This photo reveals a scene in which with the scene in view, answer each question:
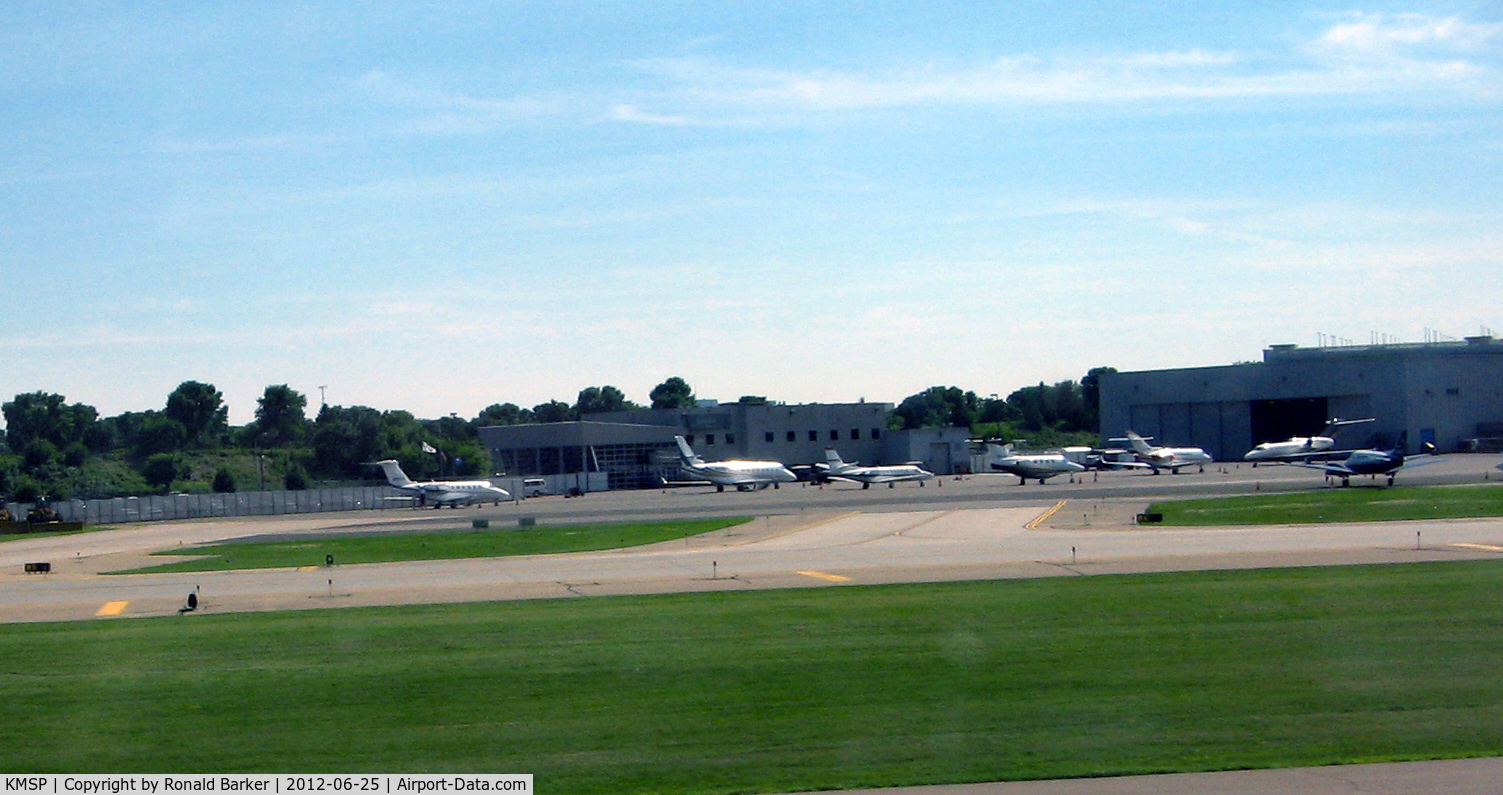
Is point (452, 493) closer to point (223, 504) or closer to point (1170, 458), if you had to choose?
point (223, 504)

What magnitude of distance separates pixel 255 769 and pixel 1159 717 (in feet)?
38.2

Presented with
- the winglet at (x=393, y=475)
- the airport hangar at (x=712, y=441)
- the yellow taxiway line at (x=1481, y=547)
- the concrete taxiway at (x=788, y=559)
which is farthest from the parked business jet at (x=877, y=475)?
the yellow taxiway line at (x=1481, y=547)

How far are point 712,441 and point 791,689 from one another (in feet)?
413

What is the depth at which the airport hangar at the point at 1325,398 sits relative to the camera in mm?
123375

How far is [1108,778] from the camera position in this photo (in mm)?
13531

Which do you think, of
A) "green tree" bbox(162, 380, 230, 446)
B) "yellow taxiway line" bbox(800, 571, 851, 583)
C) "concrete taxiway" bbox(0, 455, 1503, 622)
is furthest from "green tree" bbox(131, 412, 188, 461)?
"yellow taxiway line" bbox(800, 571, 851, 583)

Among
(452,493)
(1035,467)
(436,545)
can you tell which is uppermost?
(1035,467)

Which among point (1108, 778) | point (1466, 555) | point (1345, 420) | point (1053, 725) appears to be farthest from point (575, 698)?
point (1345, 420)

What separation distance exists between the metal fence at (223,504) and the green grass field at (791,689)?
257 ft

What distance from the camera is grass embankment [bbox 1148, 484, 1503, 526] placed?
51.9m

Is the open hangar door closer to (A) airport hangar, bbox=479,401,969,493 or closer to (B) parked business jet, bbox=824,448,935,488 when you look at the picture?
(A) airport hangar, bbox=479,401,969,493

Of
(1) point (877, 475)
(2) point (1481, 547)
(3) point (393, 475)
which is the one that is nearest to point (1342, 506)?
(2) point (1481, 547)

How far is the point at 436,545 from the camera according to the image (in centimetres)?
5425

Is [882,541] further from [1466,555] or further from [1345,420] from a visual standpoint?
[1345,420]
